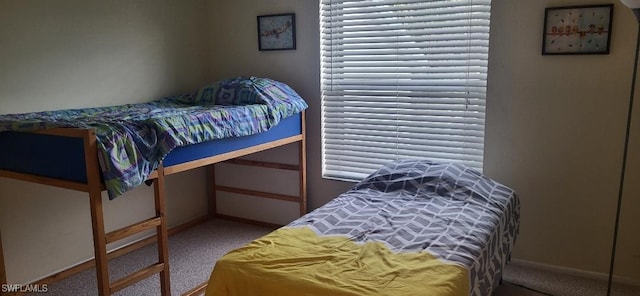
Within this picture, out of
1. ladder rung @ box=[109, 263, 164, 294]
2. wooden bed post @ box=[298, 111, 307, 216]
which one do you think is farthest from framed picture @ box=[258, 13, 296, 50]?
ladder rung @ box=[109, 263, 164, 294]

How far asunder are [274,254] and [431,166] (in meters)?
1.24

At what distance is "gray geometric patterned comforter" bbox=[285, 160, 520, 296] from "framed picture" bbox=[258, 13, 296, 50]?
1.33 meters

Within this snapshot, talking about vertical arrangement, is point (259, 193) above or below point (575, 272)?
above

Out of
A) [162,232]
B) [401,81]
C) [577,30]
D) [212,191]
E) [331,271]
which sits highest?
[577,30]

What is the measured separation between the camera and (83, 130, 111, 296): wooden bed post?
1.88m

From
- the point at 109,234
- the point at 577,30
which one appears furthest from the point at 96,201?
the point at 577,30

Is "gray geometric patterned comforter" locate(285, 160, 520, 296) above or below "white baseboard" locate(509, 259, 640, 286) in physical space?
above

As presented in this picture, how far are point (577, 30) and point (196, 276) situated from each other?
260 cm

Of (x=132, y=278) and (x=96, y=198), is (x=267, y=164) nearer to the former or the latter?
(x=132, y=278)

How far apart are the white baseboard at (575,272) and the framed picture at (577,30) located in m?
1.28

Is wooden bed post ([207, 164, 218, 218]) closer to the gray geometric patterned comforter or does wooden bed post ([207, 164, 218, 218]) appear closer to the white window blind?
the white window blind

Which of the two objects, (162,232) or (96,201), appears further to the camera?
(162,232)

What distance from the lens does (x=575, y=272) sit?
9.14 feet

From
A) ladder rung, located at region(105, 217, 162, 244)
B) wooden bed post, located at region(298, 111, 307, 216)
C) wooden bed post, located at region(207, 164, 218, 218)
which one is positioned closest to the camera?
ladder rung, located at region(105, 217, 162, 244)
